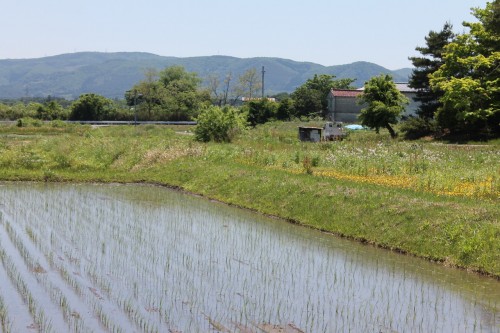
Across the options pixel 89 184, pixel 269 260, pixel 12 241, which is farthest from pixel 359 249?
pixel 89 184

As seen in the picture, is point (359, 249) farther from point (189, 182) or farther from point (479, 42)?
point (479, 42)

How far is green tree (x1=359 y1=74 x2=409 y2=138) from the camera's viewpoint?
147 ft

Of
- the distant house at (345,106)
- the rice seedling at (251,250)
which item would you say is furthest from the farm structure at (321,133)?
the distant house at (345,106)

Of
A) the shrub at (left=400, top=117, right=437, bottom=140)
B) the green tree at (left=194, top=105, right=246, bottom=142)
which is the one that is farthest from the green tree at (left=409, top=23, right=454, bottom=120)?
the green tree at (left=194, top=105, right=246, bottom=142)

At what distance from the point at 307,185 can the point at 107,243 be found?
802cm

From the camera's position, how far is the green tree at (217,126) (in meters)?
40.6

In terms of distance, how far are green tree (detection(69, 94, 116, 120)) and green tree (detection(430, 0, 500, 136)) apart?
4825 cm

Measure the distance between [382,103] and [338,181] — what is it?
2546 cm

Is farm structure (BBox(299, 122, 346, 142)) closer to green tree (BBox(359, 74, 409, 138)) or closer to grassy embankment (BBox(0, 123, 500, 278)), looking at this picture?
green tree (BBox(359, 74, 409, 138))

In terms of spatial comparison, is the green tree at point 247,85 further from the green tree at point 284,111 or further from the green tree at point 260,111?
the green tree at point 260,111

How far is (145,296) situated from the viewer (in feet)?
32.9

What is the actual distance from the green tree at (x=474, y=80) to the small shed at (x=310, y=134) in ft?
27.9

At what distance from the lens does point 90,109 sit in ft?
264

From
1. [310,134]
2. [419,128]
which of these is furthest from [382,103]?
[310,134]
